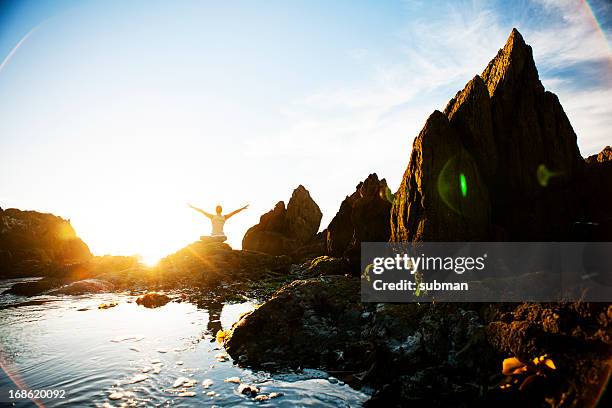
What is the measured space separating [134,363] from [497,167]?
18266 mm

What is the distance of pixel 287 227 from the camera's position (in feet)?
218

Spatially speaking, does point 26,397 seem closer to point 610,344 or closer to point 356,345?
point 356,345

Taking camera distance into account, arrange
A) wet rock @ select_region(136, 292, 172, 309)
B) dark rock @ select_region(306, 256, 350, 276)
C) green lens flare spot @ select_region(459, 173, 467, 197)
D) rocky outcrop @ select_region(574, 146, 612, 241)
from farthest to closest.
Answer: dark rock @ select_region(306, 256, 350, 276) < wet rock @ select_region(136, 292, 172, 309) < green lens flare spot @ select_region(459, 173, 467, 197) < rocky outcrop @ select_region(574, 146, 612, 241)

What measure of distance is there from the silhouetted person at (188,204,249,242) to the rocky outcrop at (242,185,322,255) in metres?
20.3

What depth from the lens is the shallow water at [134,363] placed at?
9578 millimetres

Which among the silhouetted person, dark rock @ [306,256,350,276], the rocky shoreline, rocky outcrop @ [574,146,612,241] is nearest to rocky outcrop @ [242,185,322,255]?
the silhouetted person

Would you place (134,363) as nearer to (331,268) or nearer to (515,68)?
(331,268)

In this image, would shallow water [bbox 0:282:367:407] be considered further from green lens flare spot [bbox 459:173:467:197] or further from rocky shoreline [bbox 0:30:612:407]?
green lens flare spot [bbox 459:173:467:197]

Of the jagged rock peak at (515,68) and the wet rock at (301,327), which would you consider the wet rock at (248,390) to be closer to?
the wet rock at (301,327)

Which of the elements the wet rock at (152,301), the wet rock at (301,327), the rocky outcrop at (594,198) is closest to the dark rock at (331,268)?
the wet rock at (301,327)

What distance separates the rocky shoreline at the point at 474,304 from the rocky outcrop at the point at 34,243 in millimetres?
47997

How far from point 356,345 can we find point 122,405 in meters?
7.31

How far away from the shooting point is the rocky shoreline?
303 inches

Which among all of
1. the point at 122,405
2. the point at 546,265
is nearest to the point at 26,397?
Result: the point at 122,405
